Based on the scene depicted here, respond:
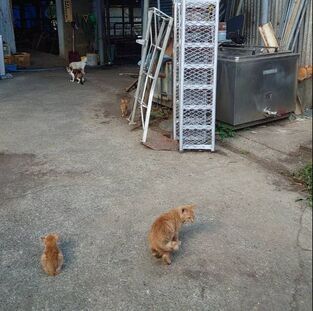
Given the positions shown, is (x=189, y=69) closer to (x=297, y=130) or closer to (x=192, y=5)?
(x=192, y=5)

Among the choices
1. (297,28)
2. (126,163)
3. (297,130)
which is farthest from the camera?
(297,28)

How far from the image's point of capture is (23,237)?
11.3 feet

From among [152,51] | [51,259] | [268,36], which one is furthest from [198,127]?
[51,259]

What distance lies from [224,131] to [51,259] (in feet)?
11.9

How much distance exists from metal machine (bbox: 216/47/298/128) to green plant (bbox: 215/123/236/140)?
9 cm

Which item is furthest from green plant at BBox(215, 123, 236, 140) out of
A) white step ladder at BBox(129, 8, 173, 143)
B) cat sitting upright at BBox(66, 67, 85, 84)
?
cat sitting upright at BBox(66, 67, 85, 84)

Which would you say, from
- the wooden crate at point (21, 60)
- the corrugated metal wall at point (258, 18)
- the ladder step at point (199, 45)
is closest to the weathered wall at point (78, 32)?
the wooden crate at point (21, 60)

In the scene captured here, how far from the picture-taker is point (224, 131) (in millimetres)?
5883

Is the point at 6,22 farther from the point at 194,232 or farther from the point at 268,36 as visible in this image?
the point at 194,232

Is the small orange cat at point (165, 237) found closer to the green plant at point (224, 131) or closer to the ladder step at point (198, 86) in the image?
the ladder step at point (198, 86)

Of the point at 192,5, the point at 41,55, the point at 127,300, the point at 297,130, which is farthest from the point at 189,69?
the point at 41,55

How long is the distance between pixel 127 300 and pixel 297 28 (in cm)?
520

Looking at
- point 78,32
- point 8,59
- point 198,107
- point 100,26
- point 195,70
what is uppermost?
point 100,26

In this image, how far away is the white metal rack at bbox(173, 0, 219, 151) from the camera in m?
5.06
